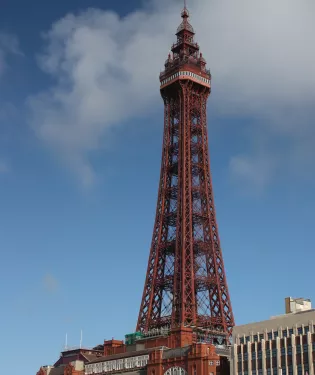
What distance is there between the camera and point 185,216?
5482 inches

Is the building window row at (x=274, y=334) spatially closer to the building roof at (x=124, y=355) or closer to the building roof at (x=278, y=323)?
the building roof at (x=278, y=323)

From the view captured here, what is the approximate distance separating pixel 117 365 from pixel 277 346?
3361 centimetres

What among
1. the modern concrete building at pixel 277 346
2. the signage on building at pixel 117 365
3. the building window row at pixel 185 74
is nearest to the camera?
the modern concrete building at pixel 277 346

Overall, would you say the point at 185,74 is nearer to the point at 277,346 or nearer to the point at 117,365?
the point at 117,365

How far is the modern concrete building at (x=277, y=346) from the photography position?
95.5 meters

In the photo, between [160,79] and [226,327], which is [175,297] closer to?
[226,327]

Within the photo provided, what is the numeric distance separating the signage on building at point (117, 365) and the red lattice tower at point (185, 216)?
10468 mm

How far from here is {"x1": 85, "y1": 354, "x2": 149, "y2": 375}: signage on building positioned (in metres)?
118

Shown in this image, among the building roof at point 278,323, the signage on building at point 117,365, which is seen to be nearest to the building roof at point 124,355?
the signage on building at point 117,365

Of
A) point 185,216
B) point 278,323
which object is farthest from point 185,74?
point 278,323

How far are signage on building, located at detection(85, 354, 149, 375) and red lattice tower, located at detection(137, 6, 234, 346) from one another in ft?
34.3

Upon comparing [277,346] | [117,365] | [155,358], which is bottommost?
[277,346]

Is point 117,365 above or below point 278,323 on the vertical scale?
below

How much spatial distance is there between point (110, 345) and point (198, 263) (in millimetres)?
22396
